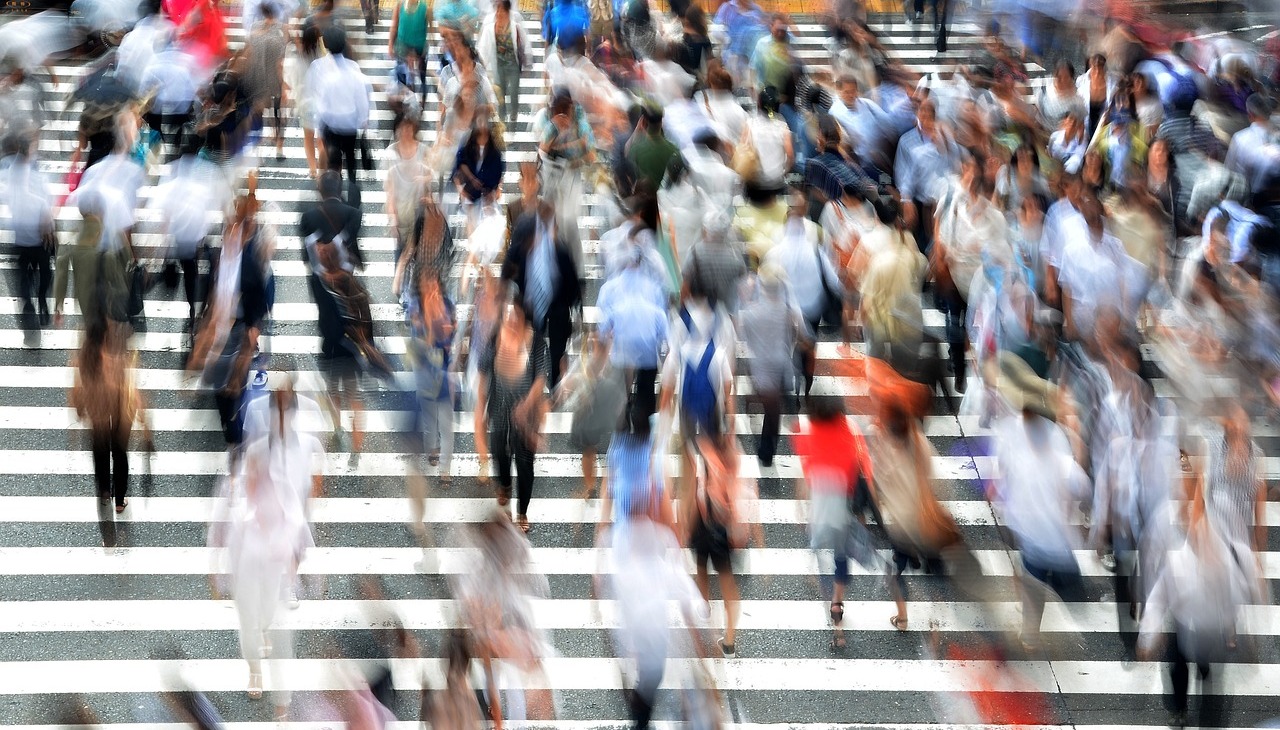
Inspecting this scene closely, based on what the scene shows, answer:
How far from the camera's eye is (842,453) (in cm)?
829

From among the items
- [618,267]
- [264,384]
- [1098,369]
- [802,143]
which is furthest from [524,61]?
[1098,369]

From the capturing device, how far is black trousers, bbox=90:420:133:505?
9.59m

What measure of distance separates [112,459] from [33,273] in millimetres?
3205

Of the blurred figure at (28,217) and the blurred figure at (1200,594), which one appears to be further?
the blurred figure at (28,217)

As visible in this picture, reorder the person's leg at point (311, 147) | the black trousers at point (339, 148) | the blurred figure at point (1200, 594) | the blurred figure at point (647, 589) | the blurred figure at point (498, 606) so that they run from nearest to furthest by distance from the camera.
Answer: the blurred figure at point (498, 606), the blurred figure at point (647, 589), the blurred figure at point (1200, 594), the black trousers at point (339, 148), the person's leg at point (311, 147)

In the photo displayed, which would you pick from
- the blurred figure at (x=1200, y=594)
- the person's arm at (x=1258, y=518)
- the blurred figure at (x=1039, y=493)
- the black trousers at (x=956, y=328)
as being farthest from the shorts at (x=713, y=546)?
the black trousers at (x=956, y=328)

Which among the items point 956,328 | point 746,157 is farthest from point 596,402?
point 746,157

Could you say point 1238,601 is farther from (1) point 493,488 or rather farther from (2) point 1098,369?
(1) point 493,488

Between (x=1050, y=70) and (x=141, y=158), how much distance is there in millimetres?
11231

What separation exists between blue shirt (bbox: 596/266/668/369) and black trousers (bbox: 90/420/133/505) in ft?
10.9

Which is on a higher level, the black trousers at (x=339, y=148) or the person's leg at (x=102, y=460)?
the black trousers at (x=339, y=148)

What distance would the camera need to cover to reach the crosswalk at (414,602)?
28.0ft

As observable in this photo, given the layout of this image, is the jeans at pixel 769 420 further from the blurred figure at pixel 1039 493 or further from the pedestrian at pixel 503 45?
the pedestrian at pixel 503 45

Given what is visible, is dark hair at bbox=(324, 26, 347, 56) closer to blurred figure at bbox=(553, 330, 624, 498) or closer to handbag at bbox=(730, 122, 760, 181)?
handbag at bbox=(730, 122, 760, 181)
